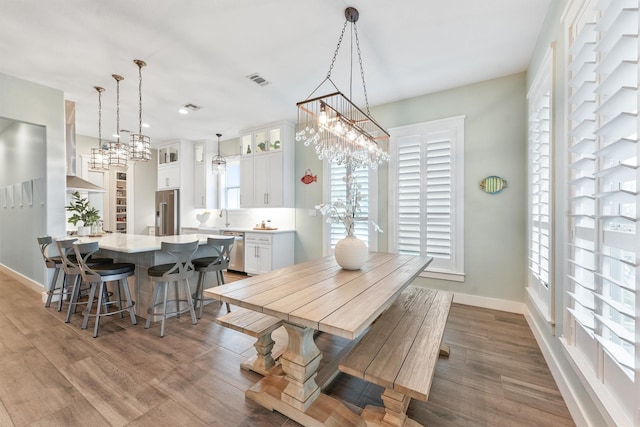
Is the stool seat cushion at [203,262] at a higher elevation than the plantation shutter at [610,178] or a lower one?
lower

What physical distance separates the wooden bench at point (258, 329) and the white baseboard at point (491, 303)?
2.59 metres

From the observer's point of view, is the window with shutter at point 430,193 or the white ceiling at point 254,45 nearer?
the white ceiling at point 254,45

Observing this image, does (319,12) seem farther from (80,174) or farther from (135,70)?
(80,174)

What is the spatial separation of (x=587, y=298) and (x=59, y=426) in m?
3.14

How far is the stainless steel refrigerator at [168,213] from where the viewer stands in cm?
634

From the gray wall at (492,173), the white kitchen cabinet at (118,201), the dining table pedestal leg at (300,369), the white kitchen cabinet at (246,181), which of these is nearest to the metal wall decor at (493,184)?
the gray wall at (492,173)

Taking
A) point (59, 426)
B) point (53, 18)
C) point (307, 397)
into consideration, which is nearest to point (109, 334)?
point (59, 426)

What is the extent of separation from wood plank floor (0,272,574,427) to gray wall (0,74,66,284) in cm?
140

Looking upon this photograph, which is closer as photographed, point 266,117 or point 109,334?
point 109,334

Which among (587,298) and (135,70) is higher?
(135,70)

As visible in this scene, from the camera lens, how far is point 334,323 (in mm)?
1197

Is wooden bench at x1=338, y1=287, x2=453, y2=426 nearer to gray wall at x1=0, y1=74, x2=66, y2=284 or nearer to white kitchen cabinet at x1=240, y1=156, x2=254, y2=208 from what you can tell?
white kitchen cabinet at x1=240, y1=156, x2=254, y2=208

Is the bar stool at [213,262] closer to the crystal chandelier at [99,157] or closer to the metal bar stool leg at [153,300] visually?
the metal bar stool leg at [153,300]

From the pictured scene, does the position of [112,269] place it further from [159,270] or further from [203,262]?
[203,262]
